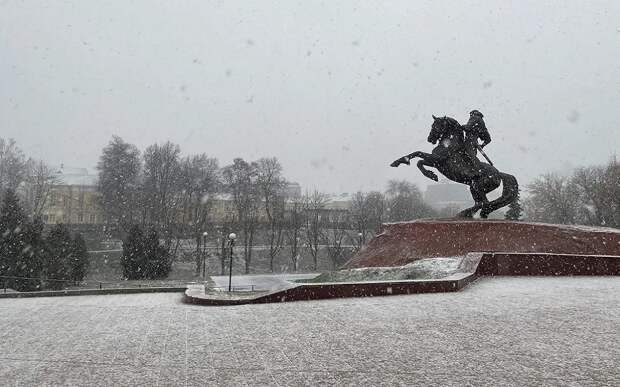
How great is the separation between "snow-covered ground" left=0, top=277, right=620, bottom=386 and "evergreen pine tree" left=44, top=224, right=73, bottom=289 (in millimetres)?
20919

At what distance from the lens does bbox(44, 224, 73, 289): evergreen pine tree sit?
27984 mm

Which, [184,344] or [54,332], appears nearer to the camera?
[184,344]

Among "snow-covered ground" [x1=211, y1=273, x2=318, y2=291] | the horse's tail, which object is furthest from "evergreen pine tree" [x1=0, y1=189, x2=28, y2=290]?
the horse's tail

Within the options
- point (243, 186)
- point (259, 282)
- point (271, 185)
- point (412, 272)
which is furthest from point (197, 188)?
point (412, 272)

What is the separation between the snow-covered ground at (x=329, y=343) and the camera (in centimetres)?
463

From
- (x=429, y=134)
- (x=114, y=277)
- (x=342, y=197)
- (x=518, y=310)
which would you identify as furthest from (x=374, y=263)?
(x=342, y=197)

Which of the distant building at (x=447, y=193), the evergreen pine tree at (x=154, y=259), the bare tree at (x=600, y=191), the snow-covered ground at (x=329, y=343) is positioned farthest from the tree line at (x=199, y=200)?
the distant building at (x=447, y=193)

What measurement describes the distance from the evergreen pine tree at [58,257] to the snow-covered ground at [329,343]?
20.9 m

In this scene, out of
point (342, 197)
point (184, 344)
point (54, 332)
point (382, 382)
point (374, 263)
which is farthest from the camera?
point (342, 197)

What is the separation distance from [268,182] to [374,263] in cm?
2905

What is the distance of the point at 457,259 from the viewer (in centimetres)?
1421

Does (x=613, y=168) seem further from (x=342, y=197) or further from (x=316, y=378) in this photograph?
(x=342, y=197)

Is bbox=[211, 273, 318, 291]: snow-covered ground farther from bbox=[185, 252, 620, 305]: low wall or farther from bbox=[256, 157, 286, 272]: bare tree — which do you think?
bbox=[256, 157, 286, 272]: bare tree

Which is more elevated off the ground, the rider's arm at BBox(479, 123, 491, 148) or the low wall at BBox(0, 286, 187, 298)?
the rider's arm at BBox(479, 123, 491, 148)
